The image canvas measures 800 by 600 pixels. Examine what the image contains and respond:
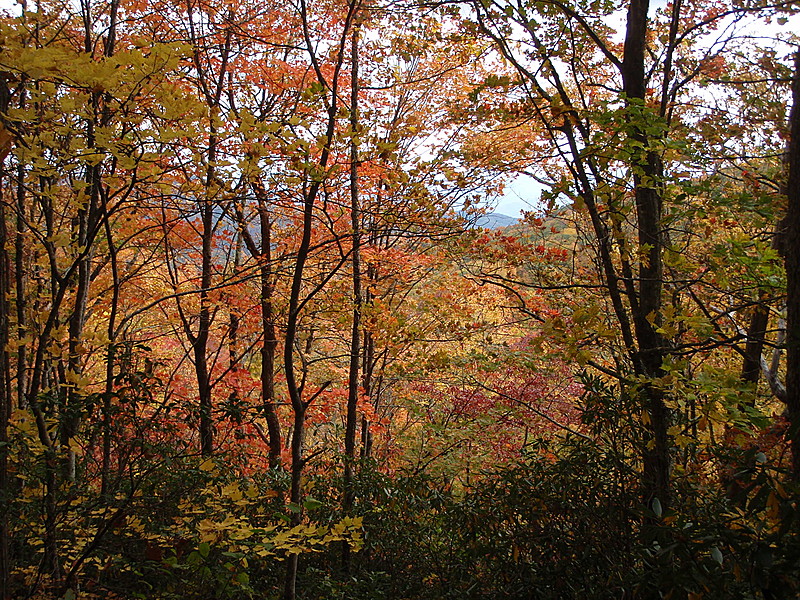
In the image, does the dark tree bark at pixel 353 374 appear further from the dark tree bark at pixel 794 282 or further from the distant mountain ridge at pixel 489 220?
the dark tree bark at pixel 794 282

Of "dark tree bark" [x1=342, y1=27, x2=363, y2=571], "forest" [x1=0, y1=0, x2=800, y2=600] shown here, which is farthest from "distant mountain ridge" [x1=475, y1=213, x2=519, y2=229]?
"dark tree bark" [x1=342, y1=27, x2=363, y2=571]

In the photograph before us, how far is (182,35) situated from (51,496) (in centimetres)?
431

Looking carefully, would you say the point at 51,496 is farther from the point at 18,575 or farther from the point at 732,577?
the point at 732,577

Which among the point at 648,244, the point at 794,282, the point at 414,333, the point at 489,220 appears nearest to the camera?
the point at 794,282

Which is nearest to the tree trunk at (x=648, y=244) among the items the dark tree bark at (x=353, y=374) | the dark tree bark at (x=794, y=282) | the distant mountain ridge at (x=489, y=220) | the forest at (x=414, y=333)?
the forest at (x=414, y=333)

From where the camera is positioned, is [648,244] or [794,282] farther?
[648,244]

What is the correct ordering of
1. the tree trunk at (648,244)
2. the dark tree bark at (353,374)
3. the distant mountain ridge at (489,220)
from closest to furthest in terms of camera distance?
the tree trunk at (648,244) < the dark tree bark at (353,374) < the distant mountain ridge at (489,220)

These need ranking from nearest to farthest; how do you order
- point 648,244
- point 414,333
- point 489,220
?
point 648,244 → point 414,333 → point 489,220

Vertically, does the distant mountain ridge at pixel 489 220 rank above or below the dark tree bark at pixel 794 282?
above

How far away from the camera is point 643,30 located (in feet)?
9.57

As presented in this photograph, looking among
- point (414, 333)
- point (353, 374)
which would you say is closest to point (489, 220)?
point (414, 333)

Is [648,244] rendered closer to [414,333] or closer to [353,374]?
[414,333]

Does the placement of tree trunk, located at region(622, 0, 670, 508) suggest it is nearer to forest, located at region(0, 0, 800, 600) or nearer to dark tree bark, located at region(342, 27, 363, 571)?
forest, located at region(0, 0, 800, 600)

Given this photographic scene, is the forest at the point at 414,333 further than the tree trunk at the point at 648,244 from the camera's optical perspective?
No
